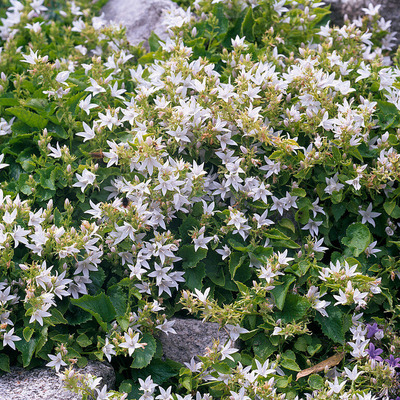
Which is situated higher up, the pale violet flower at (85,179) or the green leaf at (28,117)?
the green leaf at (28,117)

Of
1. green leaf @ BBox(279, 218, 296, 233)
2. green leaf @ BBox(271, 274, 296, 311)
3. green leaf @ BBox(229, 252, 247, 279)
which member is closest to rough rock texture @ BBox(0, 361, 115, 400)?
green leaf @ BBox(229, 252, 247, 279)

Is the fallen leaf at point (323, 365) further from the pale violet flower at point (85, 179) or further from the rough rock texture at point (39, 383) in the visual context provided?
the pale violet flower at point (85, 179)

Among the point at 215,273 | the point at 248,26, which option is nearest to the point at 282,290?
the point at 215,273

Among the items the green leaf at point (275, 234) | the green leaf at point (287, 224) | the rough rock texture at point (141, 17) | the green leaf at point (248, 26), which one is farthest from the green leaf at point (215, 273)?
the rough rock texture at point (141, 17)

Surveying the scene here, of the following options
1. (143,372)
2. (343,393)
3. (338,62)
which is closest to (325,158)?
(338,62)

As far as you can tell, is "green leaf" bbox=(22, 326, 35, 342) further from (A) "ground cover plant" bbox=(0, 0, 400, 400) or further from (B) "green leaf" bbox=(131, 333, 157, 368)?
(B) "green leaf" bbox=(131, 333, 157, 368)

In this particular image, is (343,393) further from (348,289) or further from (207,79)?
(207,79)
